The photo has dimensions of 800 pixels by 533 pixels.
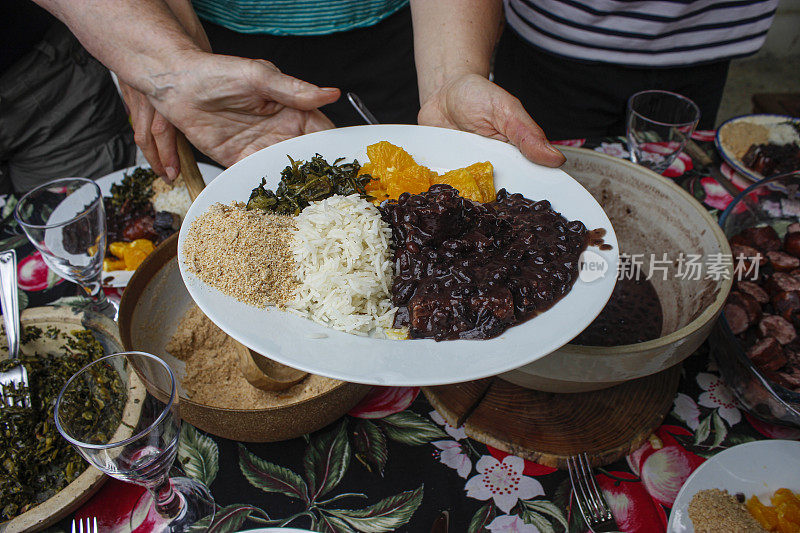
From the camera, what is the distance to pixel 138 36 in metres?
2.42

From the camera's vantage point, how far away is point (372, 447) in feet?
6.08

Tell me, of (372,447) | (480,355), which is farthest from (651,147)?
(372,447)

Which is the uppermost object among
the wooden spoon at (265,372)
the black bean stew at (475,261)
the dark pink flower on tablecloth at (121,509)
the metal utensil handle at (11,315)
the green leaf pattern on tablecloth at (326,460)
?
the black bean stew at (475,261)

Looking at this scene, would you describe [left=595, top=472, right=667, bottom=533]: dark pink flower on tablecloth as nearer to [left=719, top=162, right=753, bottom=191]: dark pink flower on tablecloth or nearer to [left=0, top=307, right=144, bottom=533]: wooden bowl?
[left=0, top=307, right=144, bottom=533]: wooden bowl

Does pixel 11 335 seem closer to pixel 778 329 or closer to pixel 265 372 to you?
pixel 265 372

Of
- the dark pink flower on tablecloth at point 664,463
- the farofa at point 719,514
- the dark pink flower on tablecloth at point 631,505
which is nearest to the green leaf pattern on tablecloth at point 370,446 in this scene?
the dark pink flower on tablecloth at point 631,505

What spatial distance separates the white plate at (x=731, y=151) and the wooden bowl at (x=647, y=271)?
114 cm

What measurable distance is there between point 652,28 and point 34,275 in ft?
11.8

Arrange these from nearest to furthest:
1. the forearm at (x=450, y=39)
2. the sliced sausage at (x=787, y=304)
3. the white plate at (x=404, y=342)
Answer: the white plate at (x=404, y=342) → the sliced sausage at (x=787, y=304) → the forearm at (x=450, y=39)

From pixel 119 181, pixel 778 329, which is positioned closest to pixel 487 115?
pixel 778 329

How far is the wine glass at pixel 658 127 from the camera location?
2.53m

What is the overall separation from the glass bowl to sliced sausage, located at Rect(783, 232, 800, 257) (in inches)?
5.0

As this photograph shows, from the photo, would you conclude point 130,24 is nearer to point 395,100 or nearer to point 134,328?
point 134,328

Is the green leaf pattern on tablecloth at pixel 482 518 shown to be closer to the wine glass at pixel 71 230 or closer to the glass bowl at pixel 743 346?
the glass bowl at pixel 743 346
